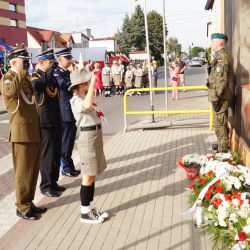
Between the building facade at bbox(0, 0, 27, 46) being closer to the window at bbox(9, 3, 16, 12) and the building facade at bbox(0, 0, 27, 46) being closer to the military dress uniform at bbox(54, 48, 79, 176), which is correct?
the window at bbox(9, 3, 16, 12)

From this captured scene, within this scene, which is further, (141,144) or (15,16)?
(15,16)

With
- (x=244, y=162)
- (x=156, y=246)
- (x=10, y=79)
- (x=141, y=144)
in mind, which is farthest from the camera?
(x=141, y=144)

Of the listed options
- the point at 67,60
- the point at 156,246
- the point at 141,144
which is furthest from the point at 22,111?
the point at 141,144

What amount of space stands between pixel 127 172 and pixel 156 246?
264 centimetres

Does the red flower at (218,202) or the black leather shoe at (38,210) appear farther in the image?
the black leather shoe at (38,210)

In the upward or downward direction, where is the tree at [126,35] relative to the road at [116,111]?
upward

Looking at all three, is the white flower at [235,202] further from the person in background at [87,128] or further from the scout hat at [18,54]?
the scout hat at [18,54]

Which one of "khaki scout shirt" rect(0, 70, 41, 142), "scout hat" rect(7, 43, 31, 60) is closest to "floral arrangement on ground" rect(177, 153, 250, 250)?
"khaki scout shirt" rect(0, 70, 41, 142)

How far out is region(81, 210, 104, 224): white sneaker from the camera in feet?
14.6

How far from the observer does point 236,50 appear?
20.0ft

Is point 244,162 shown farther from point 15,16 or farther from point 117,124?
point 15,16

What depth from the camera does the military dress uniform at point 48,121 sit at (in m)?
5.18

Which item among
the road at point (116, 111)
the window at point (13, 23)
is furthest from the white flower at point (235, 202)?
the window at point (13, 23)

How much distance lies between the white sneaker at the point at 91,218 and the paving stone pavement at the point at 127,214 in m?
0.07
